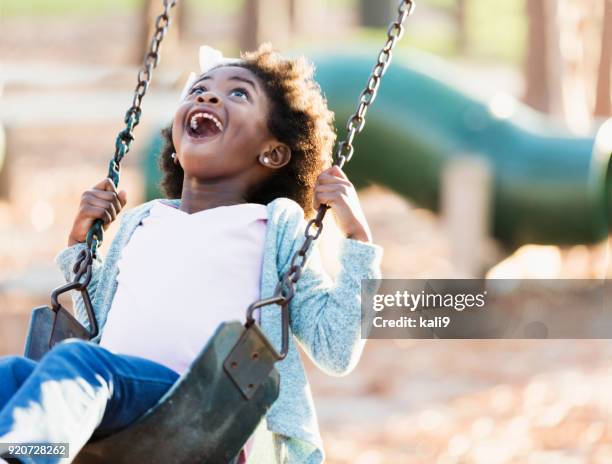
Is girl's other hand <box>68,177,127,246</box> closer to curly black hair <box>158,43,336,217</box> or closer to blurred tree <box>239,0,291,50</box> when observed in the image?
curly black hair <box>158,43,336,217</box>

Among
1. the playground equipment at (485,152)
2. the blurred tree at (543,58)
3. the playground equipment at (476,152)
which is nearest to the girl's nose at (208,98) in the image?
the playground equipment at (476,152)

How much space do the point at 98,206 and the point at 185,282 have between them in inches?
15.9

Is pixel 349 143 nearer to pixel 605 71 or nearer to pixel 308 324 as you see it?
pixel 308 324

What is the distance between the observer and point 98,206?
9.20ft

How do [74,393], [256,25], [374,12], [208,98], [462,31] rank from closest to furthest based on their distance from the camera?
[74,393] → [208,98] → [256,25] → [374,12] → [462,31]

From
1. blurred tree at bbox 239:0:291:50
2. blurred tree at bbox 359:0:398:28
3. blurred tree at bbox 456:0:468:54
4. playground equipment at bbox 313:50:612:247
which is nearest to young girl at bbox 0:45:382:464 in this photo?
playground equipment at bbox 313:50:612:247

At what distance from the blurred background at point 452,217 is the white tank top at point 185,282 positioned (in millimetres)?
2238

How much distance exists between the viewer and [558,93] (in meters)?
9.91

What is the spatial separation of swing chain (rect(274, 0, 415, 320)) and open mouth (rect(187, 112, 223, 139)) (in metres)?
0.33

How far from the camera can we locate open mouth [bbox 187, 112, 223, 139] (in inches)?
107

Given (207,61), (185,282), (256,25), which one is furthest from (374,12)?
(185,282)

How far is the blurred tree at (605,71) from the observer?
11047 millimetres

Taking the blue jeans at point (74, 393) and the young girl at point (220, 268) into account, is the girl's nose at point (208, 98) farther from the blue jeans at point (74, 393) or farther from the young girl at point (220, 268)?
the blue jeans at point (74, 393)

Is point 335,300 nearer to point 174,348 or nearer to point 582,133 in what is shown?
point 174,348
